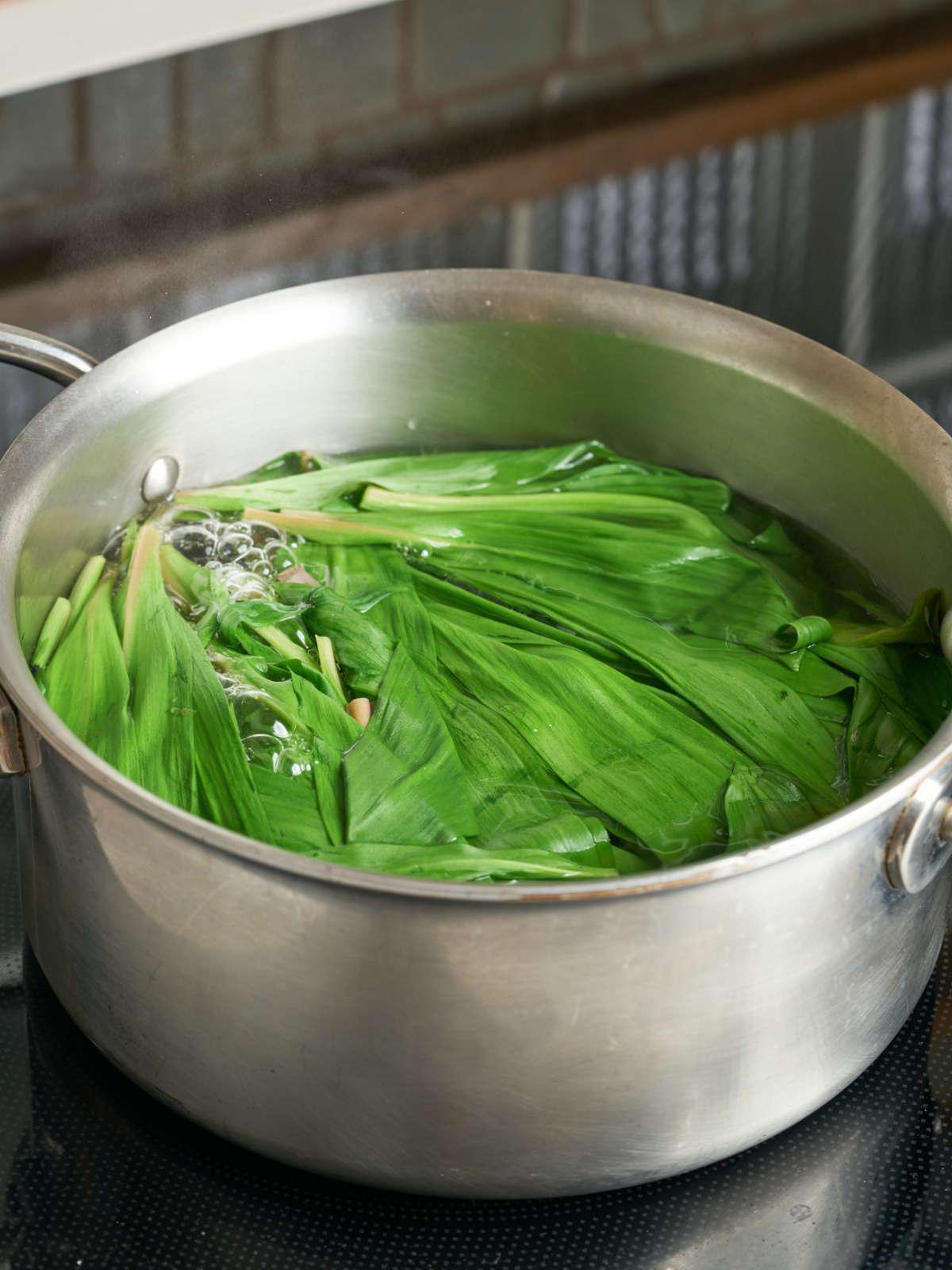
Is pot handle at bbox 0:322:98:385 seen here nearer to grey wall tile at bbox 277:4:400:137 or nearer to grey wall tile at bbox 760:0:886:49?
grey wall tile at bbox 277:4:400:137

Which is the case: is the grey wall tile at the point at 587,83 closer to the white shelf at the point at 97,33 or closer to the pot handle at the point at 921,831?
the white shelf at the point at 97,33

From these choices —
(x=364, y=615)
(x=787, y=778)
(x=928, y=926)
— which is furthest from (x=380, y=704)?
(x=928, y=926)

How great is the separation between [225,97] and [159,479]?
858 millimetres

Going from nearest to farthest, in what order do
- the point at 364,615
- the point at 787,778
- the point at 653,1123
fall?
the point at 653,1123
the point at 787,778
the point at 364,615

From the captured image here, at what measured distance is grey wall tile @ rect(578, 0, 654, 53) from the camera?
209 cm

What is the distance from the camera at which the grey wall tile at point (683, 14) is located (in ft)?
6.99

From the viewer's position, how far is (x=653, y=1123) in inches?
33.8

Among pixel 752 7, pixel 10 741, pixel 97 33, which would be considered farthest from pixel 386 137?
pixel 10 741

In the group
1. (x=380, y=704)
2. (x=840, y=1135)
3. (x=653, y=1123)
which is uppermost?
(x=380, y=704)

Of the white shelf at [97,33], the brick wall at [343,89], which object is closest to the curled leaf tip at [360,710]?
the brick wall at [343,89]

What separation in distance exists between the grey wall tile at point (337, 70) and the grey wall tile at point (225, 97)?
0.03m

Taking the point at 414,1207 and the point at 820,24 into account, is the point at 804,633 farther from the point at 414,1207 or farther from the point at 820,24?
the point at 820,24

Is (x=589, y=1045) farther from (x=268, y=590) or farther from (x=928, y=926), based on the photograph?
(x=268, y=590)

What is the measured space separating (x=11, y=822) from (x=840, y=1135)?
27.7 inches
